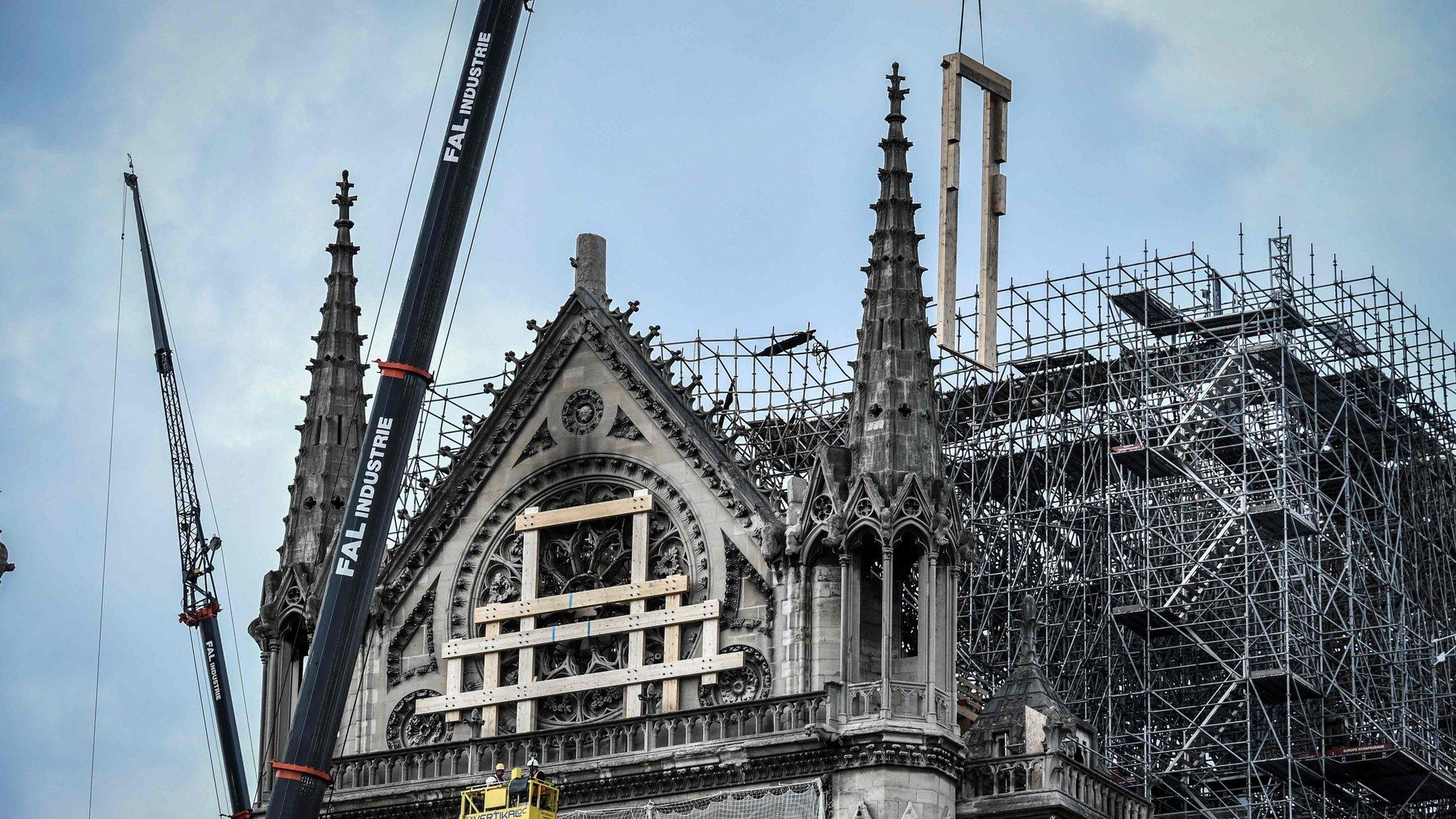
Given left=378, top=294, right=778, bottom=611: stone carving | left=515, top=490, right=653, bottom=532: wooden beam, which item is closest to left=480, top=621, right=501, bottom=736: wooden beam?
left=378, top=294, right=778, bottom=611: stone carving

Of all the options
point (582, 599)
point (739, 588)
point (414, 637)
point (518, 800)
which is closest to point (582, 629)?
point (582, 599)

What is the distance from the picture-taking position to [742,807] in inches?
1949

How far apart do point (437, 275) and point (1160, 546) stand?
18.8 meters

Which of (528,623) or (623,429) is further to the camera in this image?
(623,429)

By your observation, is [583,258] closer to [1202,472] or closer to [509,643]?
[509,643]

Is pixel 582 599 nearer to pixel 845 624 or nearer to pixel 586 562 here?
pixel 586 562

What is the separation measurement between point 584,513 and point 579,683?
336cm

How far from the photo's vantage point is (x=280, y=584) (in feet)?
184

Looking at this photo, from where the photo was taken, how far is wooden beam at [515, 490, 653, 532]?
5328 centimetres

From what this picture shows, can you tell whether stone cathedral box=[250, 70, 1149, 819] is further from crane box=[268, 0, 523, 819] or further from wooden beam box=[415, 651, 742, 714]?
crane box=[268, 0, 523, 819]

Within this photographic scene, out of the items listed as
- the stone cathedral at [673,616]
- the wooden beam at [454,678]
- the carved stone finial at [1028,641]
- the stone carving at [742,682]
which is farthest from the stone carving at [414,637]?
the carved stone finial at [1028,641]

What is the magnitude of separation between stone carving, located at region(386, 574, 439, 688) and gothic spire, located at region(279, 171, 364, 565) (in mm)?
2644

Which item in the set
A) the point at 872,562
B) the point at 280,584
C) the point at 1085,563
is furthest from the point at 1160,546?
the point at 280,584

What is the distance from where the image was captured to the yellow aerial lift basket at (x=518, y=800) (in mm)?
47281
